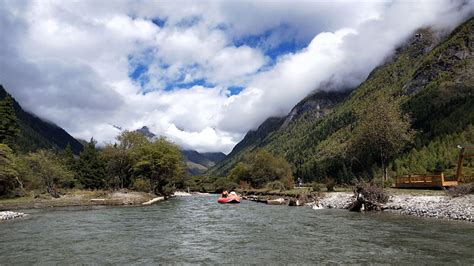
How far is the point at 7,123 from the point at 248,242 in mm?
86452

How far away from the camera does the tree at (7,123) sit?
9012cm

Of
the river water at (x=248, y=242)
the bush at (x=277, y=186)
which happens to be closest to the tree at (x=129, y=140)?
the bush at (x=277, y=186)

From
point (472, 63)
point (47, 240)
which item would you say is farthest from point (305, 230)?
point (472, 63)

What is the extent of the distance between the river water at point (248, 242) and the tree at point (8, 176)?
31277 mm

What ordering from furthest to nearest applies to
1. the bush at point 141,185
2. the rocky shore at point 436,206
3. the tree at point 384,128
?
the bush at point 141,185
the tree at point 384,128
the rocky shore at point 436,206

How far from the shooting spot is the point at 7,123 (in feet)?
301

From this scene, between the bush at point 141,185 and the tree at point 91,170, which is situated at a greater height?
the tree at point 91,170

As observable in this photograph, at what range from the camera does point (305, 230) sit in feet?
104

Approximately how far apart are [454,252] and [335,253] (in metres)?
6.42

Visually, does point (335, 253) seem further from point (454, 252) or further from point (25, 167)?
point (25, 167)

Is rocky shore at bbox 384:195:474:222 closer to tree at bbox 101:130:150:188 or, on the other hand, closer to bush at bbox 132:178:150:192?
bush at bbox 132:178:150:192

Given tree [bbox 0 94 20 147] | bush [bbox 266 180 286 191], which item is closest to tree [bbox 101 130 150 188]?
tree [bbox 0 94 20 147]

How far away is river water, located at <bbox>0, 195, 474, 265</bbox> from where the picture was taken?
69.4 feet

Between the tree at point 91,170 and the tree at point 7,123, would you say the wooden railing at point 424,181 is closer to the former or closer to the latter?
the tree at point 91,170
